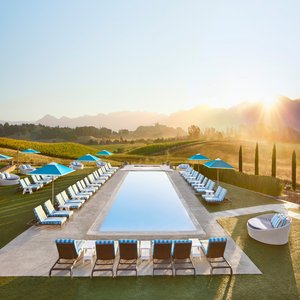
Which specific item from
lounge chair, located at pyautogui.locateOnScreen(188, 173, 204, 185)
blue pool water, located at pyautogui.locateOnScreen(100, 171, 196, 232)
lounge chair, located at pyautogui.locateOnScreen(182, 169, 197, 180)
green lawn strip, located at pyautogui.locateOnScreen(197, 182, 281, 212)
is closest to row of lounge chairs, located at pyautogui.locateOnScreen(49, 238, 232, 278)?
blue pool water, located at pyautogui.locateOnScreen(100, 171, 196, 232)

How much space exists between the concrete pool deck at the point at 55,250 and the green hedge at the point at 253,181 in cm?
541

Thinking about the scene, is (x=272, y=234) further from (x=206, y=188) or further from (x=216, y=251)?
(x=206, y=188)

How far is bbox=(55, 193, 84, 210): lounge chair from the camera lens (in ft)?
43.3

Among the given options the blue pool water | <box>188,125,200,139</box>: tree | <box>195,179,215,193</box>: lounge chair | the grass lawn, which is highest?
<box>188,125,200,139</box>: tree

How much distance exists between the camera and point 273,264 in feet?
27.1

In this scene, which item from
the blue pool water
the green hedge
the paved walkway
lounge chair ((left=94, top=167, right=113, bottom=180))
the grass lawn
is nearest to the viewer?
the grass lawn

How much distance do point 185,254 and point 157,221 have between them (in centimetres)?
550

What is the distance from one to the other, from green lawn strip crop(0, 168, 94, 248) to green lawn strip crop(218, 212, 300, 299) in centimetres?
773

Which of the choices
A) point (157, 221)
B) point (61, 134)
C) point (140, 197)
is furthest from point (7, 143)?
point (61, 134)

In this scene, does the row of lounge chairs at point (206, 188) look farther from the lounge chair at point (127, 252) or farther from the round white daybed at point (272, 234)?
the lounge chair at point (127, 252)

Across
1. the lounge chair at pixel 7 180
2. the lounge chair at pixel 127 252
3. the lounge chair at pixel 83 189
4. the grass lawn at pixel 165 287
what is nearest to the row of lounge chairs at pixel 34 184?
the lounge chair at pixel 7 180

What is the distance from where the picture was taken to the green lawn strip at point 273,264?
687 cm

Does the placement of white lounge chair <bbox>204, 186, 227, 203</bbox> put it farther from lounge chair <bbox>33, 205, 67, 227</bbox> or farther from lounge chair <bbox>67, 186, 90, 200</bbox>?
lounge chair <bbox>33, 205, 67, 227</bbox>

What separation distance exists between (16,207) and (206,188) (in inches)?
415
